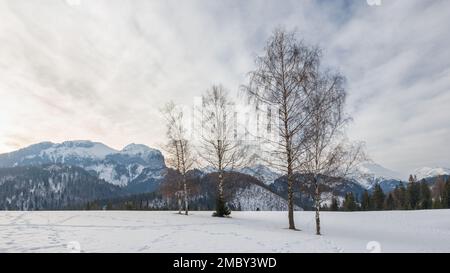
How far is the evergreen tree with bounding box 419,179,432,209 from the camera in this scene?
252ft

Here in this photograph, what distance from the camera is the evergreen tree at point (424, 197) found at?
252 feet

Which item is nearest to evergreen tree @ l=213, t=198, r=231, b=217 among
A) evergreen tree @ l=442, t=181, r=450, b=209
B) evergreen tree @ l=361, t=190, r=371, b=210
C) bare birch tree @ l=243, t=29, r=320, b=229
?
bare birch tree @ l=243, t=29, r=320, b=229

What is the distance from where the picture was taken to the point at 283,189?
63.7 feet

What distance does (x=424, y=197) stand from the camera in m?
82.7

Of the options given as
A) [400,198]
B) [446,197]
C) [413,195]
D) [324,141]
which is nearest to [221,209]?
[324,141]

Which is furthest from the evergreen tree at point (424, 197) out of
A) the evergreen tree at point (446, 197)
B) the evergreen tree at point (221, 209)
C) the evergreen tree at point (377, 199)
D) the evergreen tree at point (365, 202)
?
the evergreen tree at point (221, 209)

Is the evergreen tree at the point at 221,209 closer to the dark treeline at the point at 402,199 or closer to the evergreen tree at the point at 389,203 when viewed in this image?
the dark treeline at the point at 402,199

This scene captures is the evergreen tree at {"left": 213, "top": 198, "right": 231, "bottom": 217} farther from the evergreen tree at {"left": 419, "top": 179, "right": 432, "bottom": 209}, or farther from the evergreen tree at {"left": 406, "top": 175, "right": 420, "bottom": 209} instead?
the evergreen tree at {"left": 406, "top": 175, "right": 420, "bottom": 209}

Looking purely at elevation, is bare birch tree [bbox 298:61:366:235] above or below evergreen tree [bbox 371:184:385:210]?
above

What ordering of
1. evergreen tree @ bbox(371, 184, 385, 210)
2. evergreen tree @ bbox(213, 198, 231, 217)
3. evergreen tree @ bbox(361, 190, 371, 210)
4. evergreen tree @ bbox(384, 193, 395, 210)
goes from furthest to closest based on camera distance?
1. evergreen tree @ bbox(361, 190, 371, 210)
2. evergreen tree @ bbox(371, 184, 385, 210)
3. evergreen tree @ bbox(384, 193, 395, 210)
4. evergreen tree @ bbox(213, 198, 231, 217)

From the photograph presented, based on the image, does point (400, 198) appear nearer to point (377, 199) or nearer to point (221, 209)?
point (377, 199)

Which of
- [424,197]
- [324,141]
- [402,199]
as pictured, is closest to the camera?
[324,141]

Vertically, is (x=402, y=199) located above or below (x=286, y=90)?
below
